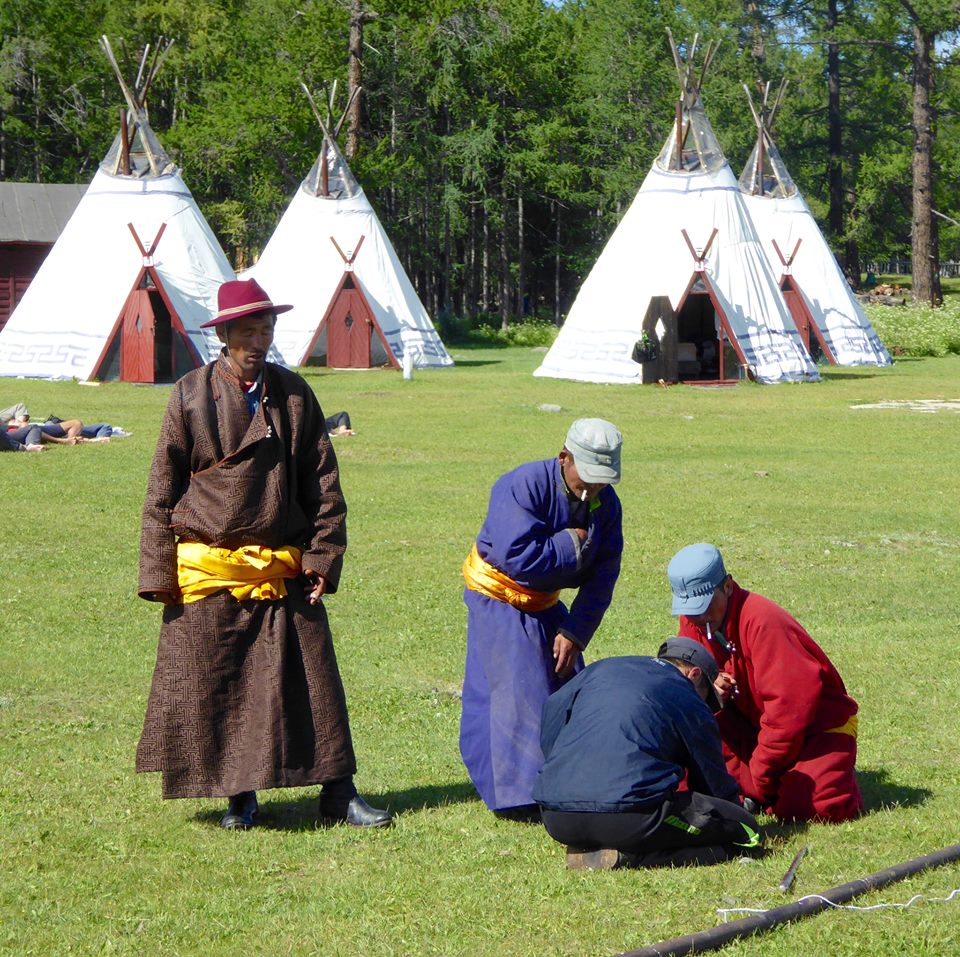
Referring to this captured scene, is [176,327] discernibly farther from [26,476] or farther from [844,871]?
[844,871]

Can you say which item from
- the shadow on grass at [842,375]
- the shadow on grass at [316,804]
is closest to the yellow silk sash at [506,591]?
the shadow on grass at [316,804]

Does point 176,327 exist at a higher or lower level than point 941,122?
lower

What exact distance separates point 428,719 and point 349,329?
77.4ft

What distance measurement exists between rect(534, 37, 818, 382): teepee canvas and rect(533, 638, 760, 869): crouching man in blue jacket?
21.5 metres

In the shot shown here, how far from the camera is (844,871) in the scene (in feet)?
14.8

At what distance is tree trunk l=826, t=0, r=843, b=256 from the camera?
51312 mm

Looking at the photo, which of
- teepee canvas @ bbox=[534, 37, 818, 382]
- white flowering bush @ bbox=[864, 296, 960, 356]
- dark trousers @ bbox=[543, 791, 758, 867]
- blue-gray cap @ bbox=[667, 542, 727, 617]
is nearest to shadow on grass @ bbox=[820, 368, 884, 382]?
teepee canvas @ bbox=[534, 37, 818, 382]

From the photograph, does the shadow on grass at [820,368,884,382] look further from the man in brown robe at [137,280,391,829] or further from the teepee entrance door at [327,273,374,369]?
the man in brown robe at [137,280,391,829]

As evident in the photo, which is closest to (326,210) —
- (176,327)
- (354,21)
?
(176,327)

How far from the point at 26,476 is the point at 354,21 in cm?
2887

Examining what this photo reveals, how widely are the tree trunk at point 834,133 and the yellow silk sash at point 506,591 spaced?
48.6m

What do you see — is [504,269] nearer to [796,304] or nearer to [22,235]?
[22,235]

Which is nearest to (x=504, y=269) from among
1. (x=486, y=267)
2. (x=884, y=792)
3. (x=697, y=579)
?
(x=486, y=267)

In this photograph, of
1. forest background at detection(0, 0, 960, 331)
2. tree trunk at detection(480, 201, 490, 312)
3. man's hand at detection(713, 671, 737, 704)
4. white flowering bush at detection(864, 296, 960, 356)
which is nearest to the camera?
man's hand at detection(713, 671, 737, 704)
